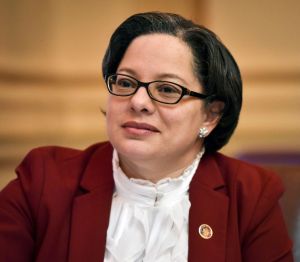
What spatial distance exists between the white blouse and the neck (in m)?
0.02

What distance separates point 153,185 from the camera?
1.34 metres

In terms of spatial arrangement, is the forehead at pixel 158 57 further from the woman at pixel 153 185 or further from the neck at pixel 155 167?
the neck at pixel 155 167

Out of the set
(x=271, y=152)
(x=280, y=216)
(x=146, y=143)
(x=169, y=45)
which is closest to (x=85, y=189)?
(x=146, y=143)

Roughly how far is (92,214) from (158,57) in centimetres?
52

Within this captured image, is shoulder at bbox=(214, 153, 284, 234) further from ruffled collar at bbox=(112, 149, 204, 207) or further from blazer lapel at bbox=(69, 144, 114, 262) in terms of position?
blazer lapel at bbox=(69, 144, 114, 262)

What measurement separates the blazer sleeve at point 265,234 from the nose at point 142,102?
0.46 m

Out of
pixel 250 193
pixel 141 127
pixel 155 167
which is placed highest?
pixel 141 127

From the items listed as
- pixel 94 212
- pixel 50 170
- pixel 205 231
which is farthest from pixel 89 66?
pixel 205 231

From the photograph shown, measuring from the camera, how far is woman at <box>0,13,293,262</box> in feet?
4.09

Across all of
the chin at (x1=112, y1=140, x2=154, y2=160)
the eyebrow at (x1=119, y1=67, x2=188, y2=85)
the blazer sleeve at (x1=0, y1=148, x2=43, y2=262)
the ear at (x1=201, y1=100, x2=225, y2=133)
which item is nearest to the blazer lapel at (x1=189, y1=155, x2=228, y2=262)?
the ear at (x1=201, y1=100, x2=225, y2=133)

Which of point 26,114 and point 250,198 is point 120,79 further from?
point 26,114

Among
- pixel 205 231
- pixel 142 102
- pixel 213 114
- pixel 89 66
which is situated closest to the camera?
pixel 142 102

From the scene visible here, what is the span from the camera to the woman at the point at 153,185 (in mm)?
1247

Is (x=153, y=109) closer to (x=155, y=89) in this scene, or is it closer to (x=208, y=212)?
(x=155, y=89)
